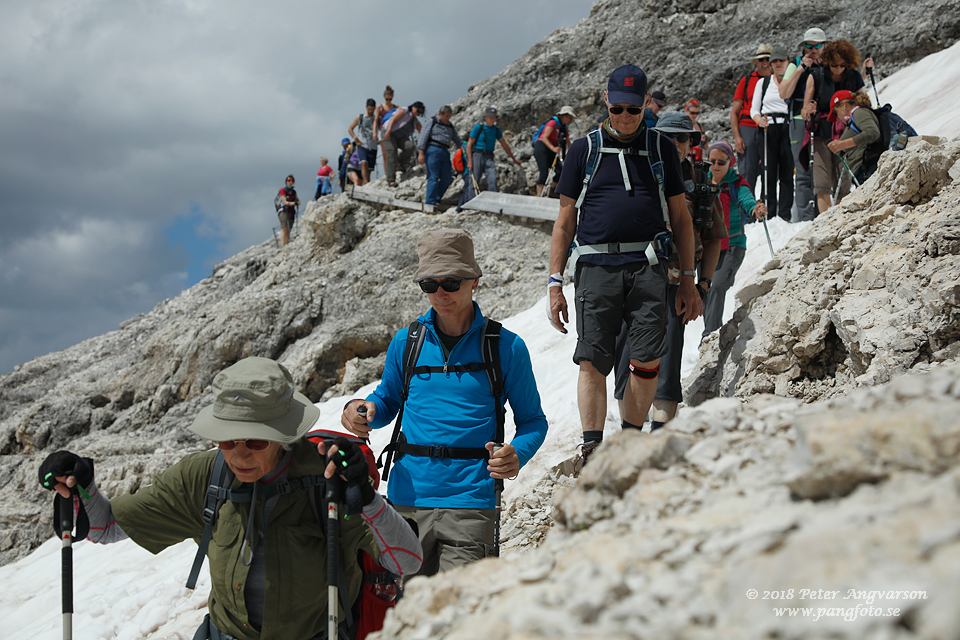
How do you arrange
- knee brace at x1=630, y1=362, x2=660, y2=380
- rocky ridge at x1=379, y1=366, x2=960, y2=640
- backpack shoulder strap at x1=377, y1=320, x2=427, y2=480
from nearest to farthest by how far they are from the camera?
rocky ridge at x1=379, y1=366, x2=960, y2=640, backpack shoulder strap at x1=377, y1=320, x2=427, y2=480, knee brace at x1=630, y1=362, x2=660, y2=380

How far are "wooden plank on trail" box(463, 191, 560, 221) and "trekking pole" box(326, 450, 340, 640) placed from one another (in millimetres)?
10844

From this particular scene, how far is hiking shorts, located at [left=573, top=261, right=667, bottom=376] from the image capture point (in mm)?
4270

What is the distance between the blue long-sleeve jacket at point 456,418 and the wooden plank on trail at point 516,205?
32.0ft

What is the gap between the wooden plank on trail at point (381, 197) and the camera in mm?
15748

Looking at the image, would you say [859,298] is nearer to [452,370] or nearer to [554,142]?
[452,370]

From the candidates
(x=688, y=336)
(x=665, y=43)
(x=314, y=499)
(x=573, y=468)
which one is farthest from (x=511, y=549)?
(x=665, y=43)

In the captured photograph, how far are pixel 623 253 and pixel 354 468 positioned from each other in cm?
247

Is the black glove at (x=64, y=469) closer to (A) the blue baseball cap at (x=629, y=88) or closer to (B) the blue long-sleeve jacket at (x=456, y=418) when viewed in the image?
(B) the blue long-sleeve jacket at (x=456, y=418)

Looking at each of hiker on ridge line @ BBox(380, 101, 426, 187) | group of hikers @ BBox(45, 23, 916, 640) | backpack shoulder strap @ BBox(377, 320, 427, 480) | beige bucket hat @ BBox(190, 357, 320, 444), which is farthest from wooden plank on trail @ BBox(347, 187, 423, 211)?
beige bucket hat @ BBox(190, 357, 320, 444)

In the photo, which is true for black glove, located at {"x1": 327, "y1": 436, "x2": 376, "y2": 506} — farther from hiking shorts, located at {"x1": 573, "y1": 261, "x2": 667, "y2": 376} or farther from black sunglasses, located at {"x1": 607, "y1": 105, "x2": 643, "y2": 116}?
black sunglasses, located at {"x1": 607, "y1": 105, "x2": 643, "y2": 116}

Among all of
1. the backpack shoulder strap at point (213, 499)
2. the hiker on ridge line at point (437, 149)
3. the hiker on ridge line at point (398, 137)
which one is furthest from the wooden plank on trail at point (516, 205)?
the backpack shoulder strap at point (213, 499)

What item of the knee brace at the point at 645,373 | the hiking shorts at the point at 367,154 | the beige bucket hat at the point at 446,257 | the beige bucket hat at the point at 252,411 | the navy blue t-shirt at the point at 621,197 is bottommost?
the knee brace at the point at 645,373

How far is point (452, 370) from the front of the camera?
3469mm

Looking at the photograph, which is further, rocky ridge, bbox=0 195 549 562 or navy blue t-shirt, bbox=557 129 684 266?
rocky ridge, bbox=0 195 549 562
